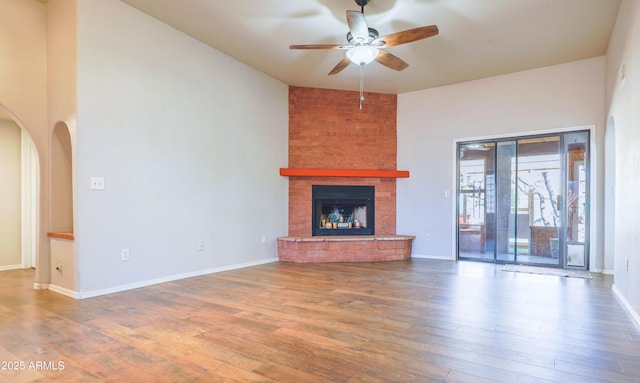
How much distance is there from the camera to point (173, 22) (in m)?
3.91

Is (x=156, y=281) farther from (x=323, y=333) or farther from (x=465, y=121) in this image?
(x=465, y=121)

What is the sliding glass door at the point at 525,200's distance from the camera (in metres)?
4.89

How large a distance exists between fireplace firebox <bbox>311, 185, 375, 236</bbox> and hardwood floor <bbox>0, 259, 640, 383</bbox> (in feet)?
6.80

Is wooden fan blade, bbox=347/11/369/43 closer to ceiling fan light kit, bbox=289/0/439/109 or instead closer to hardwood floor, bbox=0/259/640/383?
ceiling fan light kit, bbox=289/0/439/109

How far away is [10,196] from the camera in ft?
16.3

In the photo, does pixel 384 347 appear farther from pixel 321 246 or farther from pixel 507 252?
pixel 507 252

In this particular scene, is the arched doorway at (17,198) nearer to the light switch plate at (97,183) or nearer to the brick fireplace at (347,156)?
the light switch plate at (97,183)

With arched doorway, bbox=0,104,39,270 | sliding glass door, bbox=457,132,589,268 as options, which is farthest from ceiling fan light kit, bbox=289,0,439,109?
arched doorway, bbox=0,104,39,270

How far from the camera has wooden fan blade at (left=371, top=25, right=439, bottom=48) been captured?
118 inches

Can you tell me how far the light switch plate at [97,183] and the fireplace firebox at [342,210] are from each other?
3.22 metres

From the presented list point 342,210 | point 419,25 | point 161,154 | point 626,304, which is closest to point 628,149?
point 626,304

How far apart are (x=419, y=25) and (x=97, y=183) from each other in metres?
3.75

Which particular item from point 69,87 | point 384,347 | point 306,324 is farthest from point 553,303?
point 69,87

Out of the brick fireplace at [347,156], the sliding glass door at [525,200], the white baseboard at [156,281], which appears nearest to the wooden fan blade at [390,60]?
the brick fireplace at [347,156]
